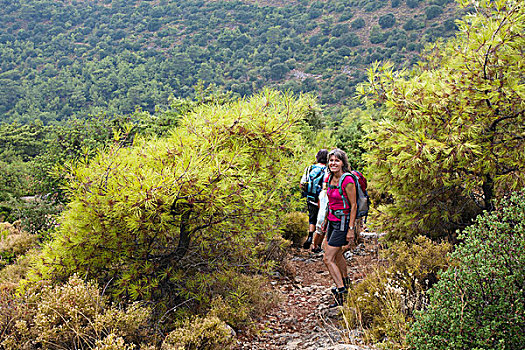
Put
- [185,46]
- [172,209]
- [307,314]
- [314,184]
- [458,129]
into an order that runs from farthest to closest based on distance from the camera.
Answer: [185,46], [314,184], [307,314], [458,129], [172,209]

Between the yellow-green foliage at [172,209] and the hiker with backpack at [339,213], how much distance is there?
0.64 meters

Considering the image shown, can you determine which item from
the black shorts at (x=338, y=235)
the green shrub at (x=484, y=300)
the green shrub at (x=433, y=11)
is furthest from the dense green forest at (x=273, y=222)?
the green shrub at (x=433, y=11)

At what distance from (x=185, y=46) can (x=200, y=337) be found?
162ft

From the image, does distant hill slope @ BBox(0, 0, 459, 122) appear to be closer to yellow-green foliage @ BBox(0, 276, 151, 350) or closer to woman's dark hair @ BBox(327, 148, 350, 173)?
woman's dark hair @ BBox(327, 148, 350, 173)

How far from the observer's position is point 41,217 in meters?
7.58

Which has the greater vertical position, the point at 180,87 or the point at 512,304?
the point at 512,304

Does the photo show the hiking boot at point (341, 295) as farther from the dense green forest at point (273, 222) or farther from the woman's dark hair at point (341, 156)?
the woman's dark hair at point (341, 156)

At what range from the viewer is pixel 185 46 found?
47.8 m

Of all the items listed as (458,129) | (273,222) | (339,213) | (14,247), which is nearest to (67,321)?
(273,222)

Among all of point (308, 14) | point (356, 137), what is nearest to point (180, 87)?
point (308, 14)

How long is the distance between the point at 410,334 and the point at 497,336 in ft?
1.66

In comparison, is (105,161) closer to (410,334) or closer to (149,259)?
(149,259)

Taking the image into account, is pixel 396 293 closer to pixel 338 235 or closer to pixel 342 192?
pixel 338 235

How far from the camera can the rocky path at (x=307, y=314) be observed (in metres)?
3.34
